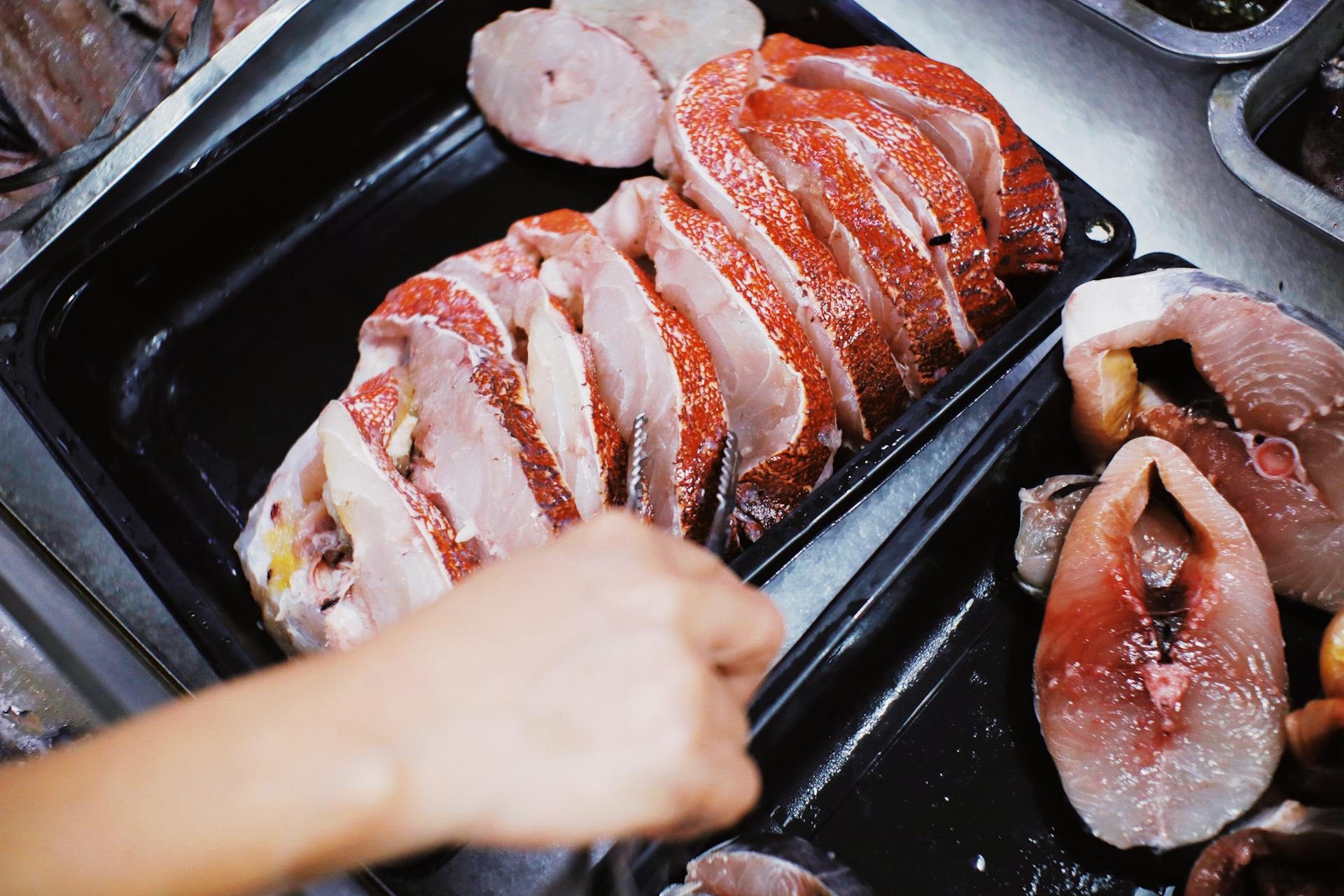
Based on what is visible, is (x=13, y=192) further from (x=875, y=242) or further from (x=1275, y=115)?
(x=1275, y=115)

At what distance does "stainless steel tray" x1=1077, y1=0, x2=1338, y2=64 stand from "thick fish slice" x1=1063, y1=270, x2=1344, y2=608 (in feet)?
3.02

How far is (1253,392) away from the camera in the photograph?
1.74 meters

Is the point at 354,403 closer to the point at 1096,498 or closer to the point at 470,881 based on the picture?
the point at 470,881

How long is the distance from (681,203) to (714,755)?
134 cm

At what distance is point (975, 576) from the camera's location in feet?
6.19

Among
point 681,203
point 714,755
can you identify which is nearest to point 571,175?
point 681,203

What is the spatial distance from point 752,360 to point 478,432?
56 centimetres

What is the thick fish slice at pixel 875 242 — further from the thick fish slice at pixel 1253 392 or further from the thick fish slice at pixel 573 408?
the thick fish slice at pixel 573 408

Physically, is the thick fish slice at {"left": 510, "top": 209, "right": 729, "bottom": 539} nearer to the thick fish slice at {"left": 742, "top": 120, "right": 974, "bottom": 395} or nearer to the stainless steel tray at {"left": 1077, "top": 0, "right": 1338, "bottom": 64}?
the thick fish slice at {"left": 742, "top": 120, "right": 974, "bottom": 395}

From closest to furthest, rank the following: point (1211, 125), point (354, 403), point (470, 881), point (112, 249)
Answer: point (470, 881) → point (354, 403) → point (112, 249) → point (1211, 125)

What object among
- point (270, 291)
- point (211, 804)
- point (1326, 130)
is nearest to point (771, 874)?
point (211, 804)

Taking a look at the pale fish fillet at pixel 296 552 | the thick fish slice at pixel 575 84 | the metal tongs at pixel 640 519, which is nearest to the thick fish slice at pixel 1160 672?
the metal tongs at pixel 640 519

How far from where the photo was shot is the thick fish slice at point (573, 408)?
1702 millimetres

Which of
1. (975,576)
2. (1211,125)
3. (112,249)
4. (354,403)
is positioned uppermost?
(112,249)
